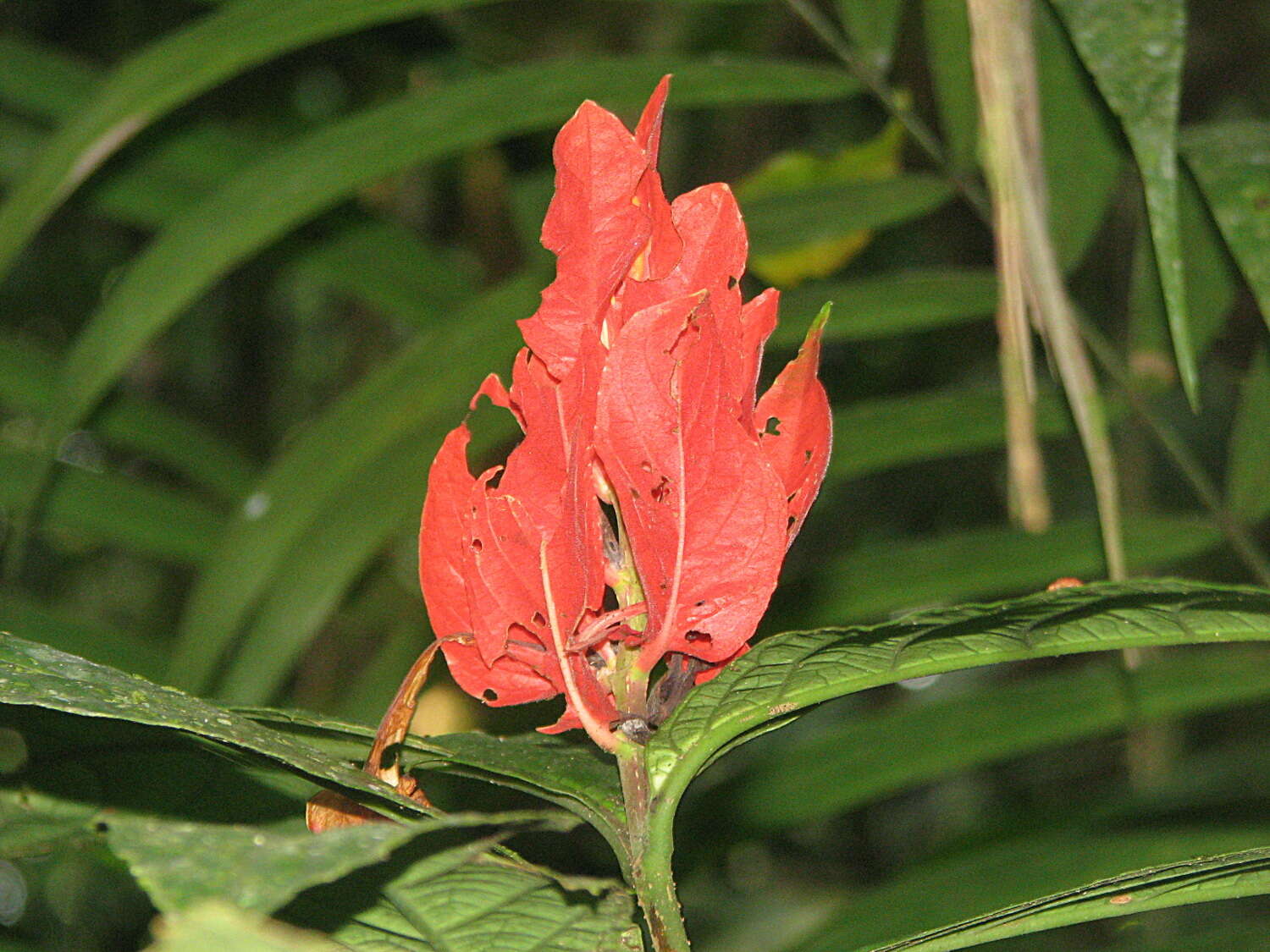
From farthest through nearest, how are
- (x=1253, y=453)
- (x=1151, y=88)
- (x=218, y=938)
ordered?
1. (x=1253, y=453)
2. (x=1151, y=88)
3. (x=218, y=938)

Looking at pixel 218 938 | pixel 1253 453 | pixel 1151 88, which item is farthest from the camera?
pixel 1253 453

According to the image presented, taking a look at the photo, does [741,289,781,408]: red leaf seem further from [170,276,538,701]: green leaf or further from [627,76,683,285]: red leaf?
[170,276,538,701]: green leaf

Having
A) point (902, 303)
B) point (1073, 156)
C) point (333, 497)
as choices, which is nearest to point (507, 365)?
point (333, 497)

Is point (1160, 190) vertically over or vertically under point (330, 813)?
over

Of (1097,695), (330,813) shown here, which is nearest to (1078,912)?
(330,813)

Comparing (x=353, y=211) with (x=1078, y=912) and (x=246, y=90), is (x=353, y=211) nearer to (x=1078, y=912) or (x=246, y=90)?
(x=246, y=90)

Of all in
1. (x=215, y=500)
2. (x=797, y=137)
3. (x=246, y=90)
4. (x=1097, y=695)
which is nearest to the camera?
(x=1097, y=695)

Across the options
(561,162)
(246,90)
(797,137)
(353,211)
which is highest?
(797,137)

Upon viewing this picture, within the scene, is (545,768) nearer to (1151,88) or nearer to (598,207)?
(598,207)

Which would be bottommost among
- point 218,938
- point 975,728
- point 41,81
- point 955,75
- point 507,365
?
point 218,938
